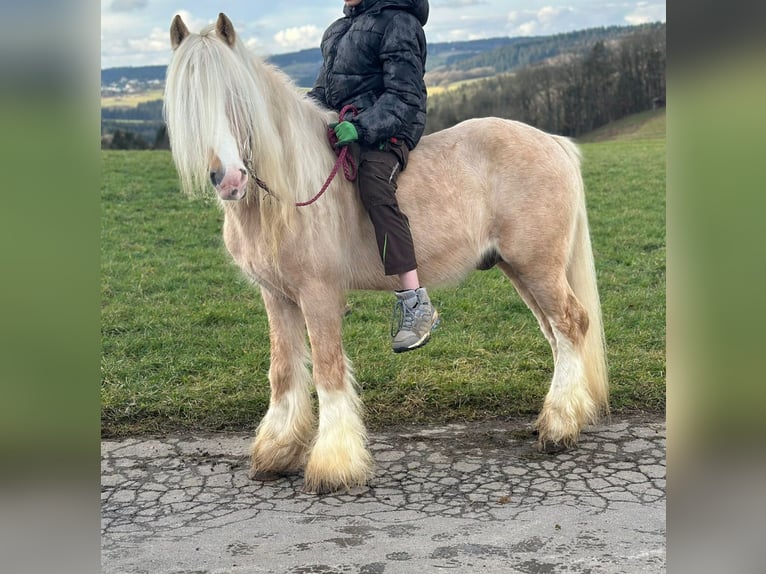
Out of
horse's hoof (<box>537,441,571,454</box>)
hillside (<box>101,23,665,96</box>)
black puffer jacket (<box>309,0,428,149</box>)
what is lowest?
horse's hoof (<box>537,441,571,454</box>)

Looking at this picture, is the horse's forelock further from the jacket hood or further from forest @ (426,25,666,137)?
forest @ (426,25,666,137)

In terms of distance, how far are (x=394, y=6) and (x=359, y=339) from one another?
3051 millimetres

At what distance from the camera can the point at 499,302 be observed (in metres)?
7.08

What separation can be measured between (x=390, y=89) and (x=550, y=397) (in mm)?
1894

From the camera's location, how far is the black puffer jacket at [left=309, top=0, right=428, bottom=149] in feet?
12.3

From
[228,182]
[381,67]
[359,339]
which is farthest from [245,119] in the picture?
[359,339]

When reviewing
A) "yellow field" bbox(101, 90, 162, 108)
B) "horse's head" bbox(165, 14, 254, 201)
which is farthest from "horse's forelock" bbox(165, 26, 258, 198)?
"yellow field" bbox(101, 90, 162, 108)

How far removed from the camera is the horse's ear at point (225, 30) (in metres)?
3.20

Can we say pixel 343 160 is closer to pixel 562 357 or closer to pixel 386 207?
pixel 386 207

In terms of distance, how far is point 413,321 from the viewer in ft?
12.6

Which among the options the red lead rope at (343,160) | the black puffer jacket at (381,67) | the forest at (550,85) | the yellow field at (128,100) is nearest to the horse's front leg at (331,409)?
the red lead rope at (343,160)
